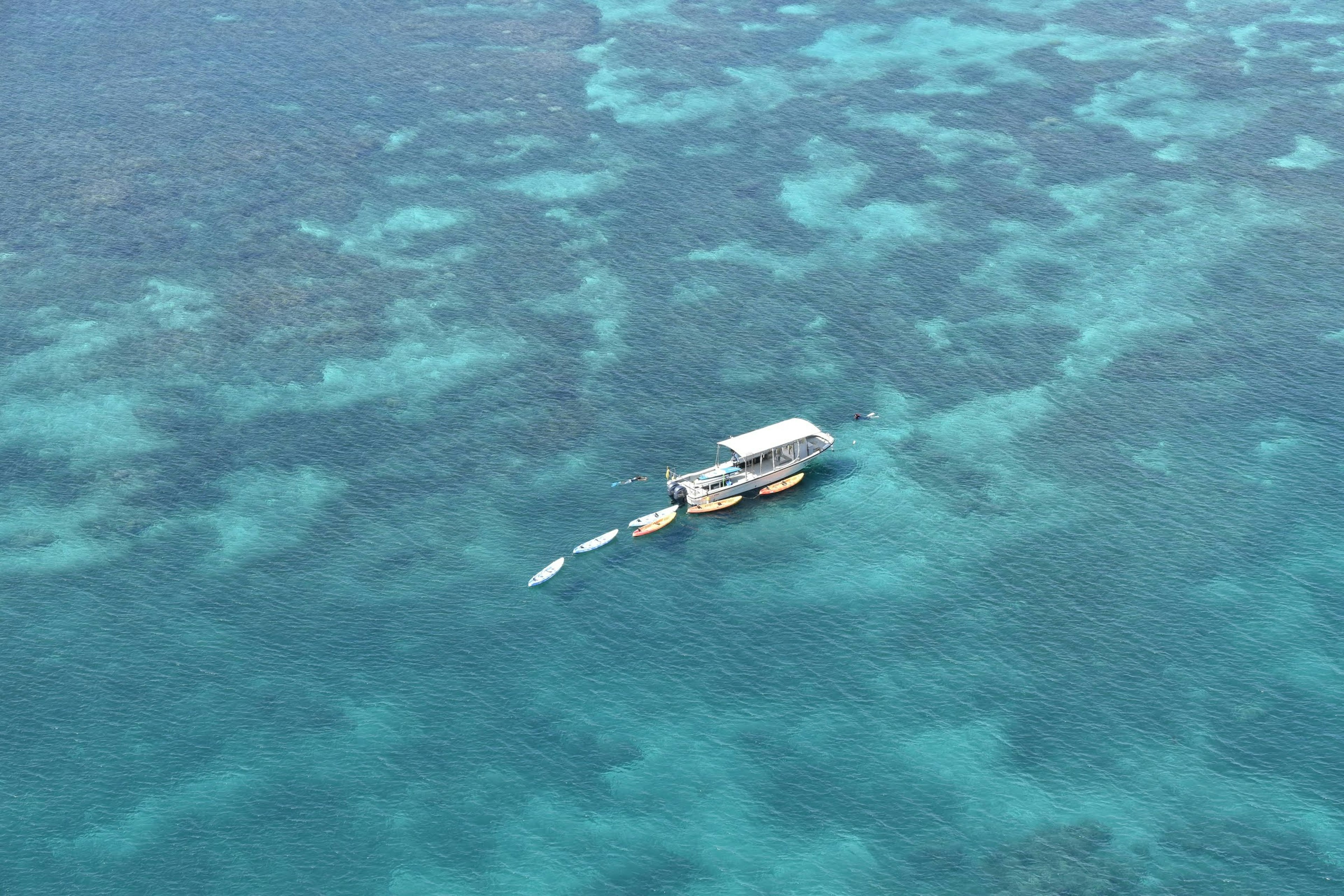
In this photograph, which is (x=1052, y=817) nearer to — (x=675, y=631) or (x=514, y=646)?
(x=675, y=631)

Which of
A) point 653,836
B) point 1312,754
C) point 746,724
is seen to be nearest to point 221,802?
point 653,836

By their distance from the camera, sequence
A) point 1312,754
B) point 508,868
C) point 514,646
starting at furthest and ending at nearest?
point 514,646, point 1312,754, point 508,868

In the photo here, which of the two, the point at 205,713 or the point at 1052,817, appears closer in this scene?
the point at 1052,817

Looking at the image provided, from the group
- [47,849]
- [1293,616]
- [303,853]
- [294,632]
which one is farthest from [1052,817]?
[47,849]

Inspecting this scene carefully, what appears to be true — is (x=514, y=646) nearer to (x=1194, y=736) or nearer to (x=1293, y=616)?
(x=1194, y=736)

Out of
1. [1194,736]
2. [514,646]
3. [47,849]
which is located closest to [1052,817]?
[1194,736]

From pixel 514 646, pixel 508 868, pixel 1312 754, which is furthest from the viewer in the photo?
pixel 514 646

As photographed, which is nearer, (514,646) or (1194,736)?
(1194,736)
